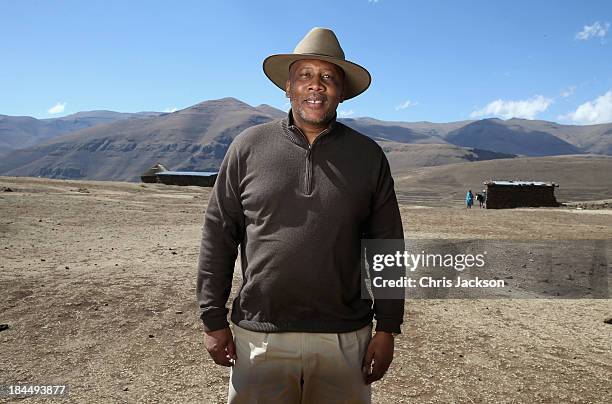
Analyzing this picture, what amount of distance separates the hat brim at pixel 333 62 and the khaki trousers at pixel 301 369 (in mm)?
1300

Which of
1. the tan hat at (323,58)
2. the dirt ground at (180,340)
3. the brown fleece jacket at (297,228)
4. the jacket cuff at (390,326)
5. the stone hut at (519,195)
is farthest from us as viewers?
the stone hut at (519,195)

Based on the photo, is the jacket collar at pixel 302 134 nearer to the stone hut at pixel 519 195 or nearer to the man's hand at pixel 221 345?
the man's hand at pixel 221 345

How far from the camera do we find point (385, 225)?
2.33 metres

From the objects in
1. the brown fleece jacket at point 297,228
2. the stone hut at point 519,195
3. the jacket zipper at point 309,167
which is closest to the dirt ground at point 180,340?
the brown fleece jacket at point 297,228

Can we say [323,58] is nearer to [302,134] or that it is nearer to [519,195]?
[302,134]

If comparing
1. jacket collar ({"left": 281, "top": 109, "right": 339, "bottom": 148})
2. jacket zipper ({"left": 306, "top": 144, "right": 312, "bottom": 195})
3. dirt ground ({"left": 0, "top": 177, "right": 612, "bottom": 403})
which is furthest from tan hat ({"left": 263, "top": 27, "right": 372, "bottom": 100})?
dirt ground ({"left": 0, "top": 177, "right": 612, "bottom": 403})

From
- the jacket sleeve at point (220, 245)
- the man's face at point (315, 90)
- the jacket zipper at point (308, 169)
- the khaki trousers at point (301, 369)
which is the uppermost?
the man's face at point (315, 90)

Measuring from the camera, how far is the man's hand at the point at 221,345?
7.65 ft

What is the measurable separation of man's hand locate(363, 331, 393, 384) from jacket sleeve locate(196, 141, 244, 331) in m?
0.70

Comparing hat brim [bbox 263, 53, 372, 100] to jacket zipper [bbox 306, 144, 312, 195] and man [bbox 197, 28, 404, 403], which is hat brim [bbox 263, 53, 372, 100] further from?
jacket zipper [bbox 306, 144, 312, 195]

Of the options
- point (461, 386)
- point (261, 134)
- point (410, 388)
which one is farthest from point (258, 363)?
point (461, 386)

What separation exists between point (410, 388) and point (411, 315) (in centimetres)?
198

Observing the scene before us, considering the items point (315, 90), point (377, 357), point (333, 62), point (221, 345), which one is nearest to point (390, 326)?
point (377, 357)

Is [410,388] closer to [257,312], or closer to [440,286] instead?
[257,312]
